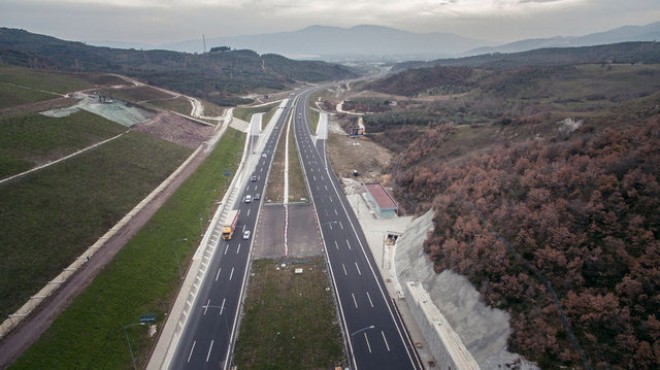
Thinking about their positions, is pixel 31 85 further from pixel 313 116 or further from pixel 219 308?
pixel 219 308

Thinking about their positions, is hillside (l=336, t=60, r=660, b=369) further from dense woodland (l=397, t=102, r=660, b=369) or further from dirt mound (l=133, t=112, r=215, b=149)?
dirt mound (l=133, t=112, r=215, b=149)

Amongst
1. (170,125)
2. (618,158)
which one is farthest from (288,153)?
(618,158)

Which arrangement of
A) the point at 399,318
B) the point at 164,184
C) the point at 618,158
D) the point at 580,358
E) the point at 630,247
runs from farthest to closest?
the point at 164,184
the point at 399,318
the point at 618,158
the point at 630,247
the point at 580,358

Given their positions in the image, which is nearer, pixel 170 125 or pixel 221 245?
pixel 221 245

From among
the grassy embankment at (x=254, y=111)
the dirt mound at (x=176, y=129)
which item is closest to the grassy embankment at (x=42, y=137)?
the dirt mound at (x=176, y=129)

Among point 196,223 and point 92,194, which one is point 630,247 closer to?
point 196,223

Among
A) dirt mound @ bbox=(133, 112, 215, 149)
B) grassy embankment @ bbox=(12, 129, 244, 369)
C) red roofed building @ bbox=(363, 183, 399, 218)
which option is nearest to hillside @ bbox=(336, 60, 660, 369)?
red roofed building @ bbox=(363, 183, 399, 218)

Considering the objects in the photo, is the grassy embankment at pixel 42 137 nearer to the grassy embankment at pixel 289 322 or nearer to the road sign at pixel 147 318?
the road sign at pixel 147 318
